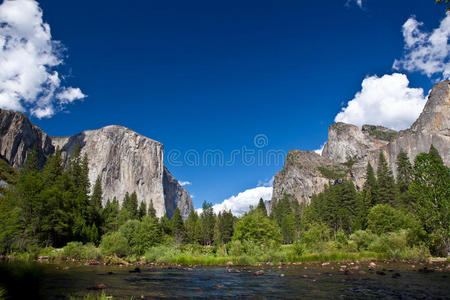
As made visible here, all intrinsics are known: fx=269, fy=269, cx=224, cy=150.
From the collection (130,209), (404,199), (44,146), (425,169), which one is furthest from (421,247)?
(44,146)

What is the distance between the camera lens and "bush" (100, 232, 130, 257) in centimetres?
3931

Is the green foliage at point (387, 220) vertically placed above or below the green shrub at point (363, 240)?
above

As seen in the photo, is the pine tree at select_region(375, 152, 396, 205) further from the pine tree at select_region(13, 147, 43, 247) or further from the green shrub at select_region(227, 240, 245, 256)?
the pine tree at select_region(13, 147, 43, 247)

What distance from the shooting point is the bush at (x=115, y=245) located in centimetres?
3931

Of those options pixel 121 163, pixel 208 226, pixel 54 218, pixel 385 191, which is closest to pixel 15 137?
pixel 121 163

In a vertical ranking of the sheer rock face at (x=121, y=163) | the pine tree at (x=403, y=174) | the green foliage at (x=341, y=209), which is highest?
the sheer rock face at (x=121, y=163)

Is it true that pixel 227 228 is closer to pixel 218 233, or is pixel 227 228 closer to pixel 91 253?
pixel 218 233

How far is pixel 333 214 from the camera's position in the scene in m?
83.4

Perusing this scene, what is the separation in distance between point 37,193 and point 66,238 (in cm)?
1000

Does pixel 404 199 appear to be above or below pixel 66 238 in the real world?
above

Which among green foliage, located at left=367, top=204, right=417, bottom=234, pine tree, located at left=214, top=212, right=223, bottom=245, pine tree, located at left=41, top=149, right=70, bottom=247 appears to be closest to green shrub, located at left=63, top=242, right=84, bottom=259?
pine tree, located at left=41, top=149, right=70, bottom=247

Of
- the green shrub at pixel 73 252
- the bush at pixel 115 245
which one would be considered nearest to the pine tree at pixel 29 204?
the green shrub at pixel 73 252

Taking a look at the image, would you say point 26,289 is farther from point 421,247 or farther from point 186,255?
point 421,247

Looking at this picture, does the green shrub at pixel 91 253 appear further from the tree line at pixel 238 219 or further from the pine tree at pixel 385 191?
the pine tree at pixel 385 191
